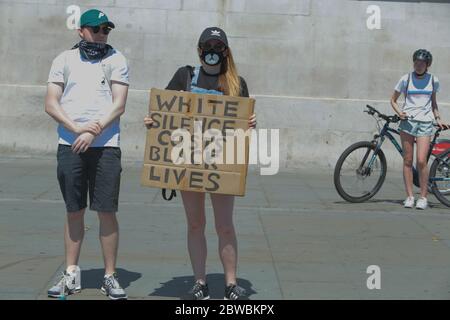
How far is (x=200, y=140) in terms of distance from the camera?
621cm

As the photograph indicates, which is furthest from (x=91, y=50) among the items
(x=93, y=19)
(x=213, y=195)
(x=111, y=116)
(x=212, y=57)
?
(x=213, y=195)

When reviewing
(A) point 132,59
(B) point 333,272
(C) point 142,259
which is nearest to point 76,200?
(C) point 142,259

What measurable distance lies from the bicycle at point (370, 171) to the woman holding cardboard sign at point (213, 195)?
4.71m

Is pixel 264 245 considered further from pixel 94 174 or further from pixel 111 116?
pixel 111 116

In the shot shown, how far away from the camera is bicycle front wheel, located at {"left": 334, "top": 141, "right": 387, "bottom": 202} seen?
1100cm

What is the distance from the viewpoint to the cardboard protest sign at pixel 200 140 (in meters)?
6.17

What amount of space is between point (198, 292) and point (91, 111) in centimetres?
143

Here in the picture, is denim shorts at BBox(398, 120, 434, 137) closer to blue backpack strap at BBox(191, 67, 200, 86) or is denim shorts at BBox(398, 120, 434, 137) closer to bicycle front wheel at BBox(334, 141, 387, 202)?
bicycle front wheel at BBox(334, 141, 387, 202)

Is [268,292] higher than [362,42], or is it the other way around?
[362,42]

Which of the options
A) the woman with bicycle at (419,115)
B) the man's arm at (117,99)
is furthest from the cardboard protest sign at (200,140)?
the woman with bicycle at (419,115)

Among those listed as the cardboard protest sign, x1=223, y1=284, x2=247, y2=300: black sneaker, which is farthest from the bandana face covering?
x1=223, y1=284, x2=247, y2=300: black sneaker
